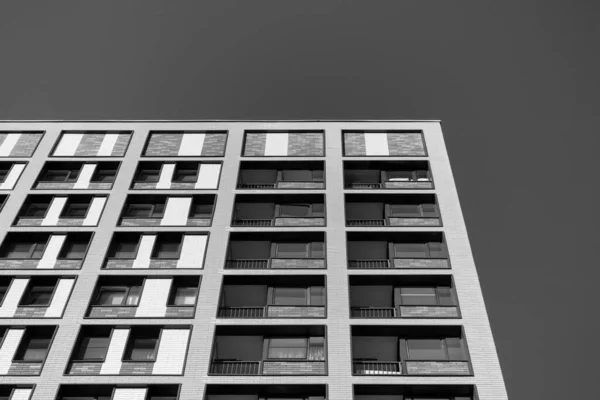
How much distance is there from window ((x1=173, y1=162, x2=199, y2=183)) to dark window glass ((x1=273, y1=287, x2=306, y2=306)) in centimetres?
1072

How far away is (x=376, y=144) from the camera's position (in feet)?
144

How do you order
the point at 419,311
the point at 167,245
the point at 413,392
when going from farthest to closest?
the point at 167,245
the point at 419,311
the point at 413,392

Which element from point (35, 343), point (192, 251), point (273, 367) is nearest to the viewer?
point (273, 367)

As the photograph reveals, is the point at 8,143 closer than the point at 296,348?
No

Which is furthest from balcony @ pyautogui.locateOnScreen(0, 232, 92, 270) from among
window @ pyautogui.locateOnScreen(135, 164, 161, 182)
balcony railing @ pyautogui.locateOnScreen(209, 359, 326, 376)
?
balcony railing @ pyautogui.locateOnScreen(209, 359, 326, 376)

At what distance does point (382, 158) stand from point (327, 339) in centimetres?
1466

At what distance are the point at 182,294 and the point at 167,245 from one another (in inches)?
158

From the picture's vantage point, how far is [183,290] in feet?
116

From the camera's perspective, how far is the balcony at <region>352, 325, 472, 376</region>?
31.3 m

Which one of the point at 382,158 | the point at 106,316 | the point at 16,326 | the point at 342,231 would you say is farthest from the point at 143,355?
the point at 382,158

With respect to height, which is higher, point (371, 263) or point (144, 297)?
point (371, 263)

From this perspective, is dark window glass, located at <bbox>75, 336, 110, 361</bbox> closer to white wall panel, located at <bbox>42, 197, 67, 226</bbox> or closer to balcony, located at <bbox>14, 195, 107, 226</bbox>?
balcony, located at <bbox>14, 195, 107, 226</bbox>

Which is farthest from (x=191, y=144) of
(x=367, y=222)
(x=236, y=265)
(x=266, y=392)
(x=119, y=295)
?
(x=266, y=392)

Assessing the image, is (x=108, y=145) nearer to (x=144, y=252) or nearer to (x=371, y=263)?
(x=144, y=252)
